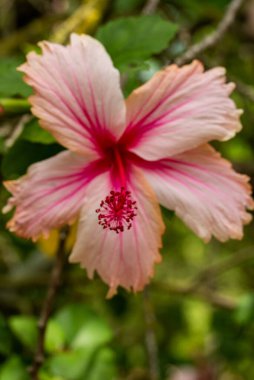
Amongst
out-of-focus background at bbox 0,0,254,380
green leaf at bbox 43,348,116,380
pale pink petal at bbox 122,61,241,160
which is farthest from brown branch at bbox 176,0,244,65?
green leaf at bbox 43,348,116,380

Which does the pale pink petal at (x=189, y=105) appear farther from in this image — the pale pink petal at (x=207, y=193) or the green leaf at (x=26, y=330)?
the green leaf at (x=26, y=330)

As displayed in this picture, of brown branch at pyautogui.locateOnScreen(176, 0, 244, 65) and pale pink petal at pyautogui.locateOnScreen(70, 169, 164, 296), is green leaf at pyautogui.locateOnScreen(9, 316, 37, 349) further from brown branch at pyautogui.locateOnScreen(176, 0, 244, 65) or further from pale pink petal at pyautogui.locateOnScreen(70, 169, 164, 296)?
brown branch at pyautogui.locateOnScreen(176, 0, 244, 65)

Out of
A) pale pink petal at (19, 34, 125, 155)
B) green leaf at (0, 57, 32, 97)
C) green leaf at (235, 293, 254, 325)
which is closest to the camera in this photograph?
pale pink petal at (19, 34, 125, 155)

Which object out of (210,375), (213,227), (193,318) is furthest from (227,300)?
(193,318)

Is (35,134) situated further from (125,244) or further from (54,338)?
(54,338)

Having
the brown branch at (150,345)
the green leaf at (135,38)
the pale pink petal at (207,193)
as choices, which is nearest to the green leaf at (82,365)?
the brown branch at (150,345)

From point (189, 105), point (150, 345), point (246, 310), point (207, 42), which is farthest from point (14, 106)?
point (246, 310)

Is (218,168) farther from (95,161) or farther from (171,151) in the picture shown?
(95,161)
